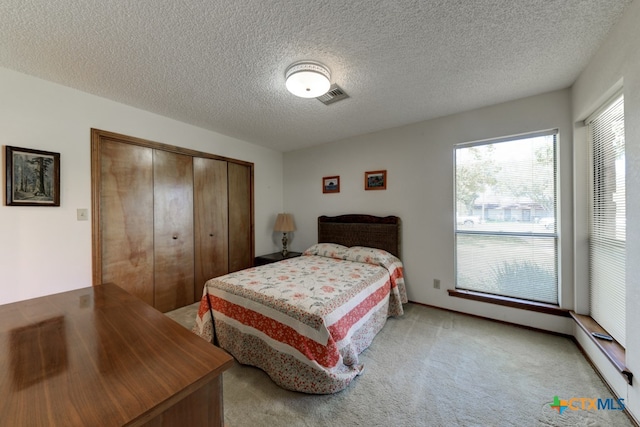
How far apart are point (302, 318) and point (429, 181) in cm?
229

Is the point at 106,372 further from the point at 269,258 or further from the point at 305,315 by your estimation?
the point at 269,258

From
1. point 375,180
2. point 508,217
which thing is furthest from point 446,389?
point 375,180

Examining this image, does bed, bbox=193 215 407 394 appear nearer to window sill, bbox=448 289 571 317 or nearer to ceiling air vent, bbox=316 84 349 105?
window sill, bbox=448 289 571 317

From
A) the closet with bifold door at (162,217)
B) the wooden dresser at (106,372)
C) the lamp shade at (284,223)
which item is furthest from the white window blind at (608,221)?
the closet with bifold door at (162,217)

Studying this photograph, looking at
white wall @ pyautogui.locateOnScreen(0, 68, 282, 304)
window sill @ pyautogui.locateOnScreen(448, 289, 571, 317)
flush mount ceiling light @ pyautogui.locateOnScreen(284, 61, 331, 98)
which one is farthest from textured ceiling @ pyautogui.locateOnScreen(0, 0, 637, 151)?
window sill @ pyautogui.locateOnScreen(448, 289, 571, 317)

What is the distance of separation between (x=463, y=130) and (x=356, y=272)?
2047mm

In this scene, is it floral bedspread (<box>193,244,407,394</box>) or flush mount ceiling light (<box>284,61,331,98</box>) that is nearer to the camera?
floral bedspread (<box>193,244,407,394</box>)

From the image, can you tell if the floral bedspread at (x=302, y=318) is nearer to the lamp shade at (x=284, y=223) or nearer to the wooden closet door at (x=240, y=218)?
the wooden closet door at (x=240, y=218)

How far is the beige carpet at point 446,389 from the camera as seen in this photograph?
1.42m

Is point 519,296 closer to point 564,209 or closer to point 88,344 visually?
point 564,209

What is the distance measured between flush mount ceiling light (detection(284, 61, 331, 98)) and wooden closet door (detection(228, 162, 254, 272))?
2.08 m

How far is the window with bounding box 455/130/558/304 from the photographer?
7.82 feet

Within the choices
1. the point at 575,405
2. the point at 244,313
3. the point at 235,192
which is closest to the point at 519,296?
the point at 575,405

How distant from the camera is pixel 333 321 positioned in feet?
5.44
